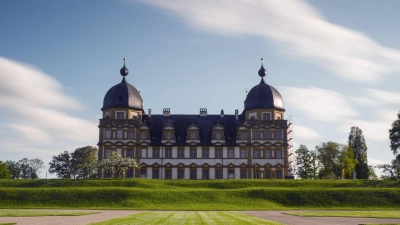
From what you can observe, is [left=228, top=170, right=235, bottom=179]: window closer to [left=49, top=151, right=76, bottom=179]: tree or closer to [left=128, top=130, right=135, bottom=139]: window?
[left=128, top=130, right=135, bottom=139]: window

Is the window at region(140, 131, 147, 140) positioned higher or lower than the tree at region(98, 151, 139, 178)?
higher

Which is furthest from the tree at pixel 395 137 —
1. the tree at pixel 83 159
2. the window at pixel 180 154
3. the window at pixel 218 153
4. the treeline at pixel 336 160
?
the tree at pixel 83 159

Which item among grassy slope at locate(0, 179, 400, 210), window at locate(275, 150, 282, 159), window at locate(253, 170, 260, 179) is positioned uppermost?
window at locate(275, 150, 282, 159)

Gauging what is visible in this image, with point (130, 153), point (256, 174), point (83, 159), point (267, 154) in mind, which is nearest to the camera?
point (256, 174)

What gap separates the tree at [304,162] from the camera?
4218 inches

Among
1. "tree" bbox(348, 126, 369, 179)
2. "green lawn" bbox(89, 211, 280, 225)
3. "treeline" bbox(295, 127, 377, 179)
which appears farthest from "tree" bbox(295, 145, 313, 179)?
"green lawn" bbox(89, 211, 280, 225)

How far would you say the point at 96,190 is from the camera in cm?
6309

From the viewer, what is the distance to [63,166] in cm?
13100

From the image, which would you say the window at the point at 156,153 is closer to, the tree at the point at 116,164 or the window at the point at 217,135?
the tree at the point at 116,164

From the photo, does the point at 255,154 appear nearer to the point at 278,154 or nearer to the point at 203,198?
the point at 278,154

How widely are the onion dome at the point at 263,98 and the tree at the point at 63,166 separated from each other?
60.2 m

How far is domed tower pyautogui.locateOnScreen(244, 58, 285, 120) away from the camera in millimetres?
90188

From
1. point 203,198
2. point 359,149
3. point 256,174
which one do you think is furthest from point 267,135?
point 203,198

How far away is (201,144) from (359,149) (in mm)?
37650
